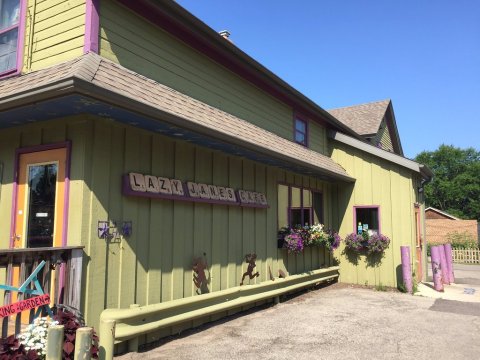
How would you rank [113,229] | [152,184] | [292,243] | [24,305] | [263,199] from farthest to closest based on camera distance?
1. [292,243]
2. [263,199]
3. [152,184]
4. [113,229]
5. [24,305]

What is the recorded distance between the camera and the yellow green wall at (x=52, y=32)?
5.50 metres

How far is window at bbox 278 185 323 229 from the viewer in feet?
31.6

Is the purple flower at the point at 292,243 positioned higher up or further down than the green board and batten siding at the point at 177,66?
further down

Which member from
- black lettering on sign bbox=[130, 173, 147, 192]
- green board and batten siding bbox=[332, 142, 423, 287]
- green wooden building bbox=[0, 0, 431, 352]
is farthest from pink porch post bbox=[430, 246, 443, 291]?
black lettering on sign bbox=[130, 173, 147, 192]

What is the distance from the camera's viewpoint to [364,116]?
1830cm

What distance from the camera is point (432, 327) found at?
22.6 feet

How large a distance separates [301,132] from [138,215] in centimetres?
714

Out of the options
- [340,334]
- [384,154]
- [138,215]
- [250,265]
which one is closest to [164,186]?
[138,215]

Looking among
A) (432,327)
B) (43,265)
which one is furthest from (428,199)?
(43,265)

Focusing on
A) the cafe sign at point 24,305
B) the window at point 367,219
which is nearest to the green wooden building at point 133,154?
the cafe sign at point 24,305

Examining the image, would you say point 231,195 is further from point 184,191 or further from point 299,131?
point 299,131

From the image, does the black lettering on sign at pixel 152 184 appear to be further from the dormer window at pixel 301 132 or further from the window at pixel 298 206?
the dormer window at pixel 301 132

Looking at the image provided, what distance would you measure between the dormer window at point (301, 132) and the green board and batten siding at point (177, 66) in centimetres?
112

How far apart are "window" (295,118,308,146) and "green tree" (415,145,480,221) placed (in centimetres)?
6118
